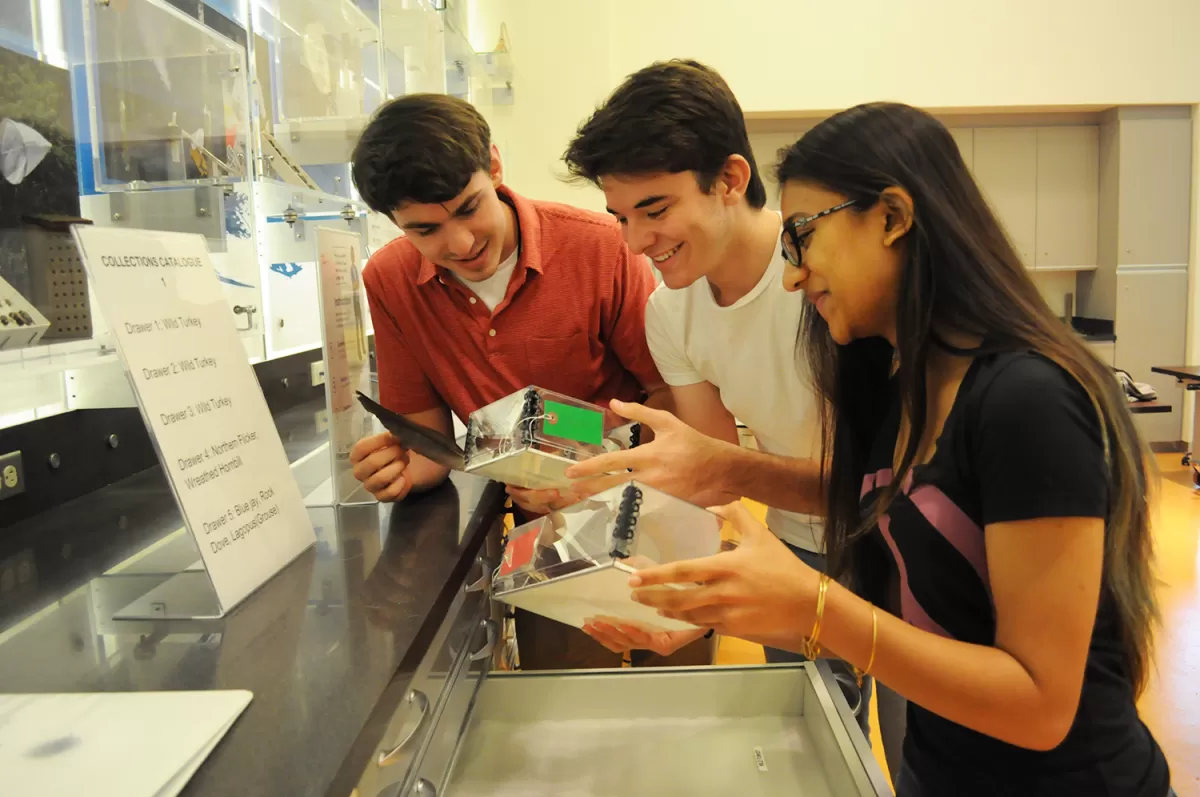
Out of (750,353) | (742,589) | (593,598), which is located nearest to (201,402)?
(593,598)

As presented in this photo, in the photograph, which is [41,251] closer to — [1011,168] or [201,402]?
[201,402]

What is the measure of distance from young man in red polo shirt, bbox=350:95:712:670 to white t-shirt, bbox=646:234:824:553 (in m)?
0.11

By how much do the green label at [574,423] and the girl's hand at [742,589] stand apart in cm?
34

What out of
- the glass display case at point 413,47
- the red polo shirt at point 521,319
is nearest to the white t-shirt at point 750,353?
the red polo shirt at point 521,319

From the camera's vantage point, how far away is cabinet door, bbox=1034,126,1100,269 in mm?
5777

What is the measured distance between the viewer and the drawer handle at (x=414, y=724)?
0.78m

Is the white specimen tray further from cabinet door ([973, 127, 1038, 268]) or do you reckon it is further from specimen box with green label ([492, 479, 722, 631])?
cabinet door ([973, 127, 1038, 268])

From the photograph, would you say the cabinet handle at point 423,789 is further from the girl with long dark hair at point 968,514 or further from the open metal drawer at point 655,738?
the girl with long dark hair at point 968,514

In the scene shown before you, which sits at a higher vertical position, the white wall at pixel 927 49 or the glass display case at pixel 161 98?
the white wall at pixel 927 49

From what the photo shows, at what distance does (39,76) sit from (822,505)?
1824 millimetres

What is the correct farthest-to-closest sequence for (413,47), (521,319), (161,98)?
(413,47), (161,98), (521,319)

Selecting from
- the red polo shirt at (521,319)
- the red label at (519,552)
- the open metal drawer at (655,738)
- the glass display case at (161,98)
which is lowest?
the open metal drawer at (655,738)

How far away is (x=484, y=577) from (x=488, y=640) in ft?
0.39

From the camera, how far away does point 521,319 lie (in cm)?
159
